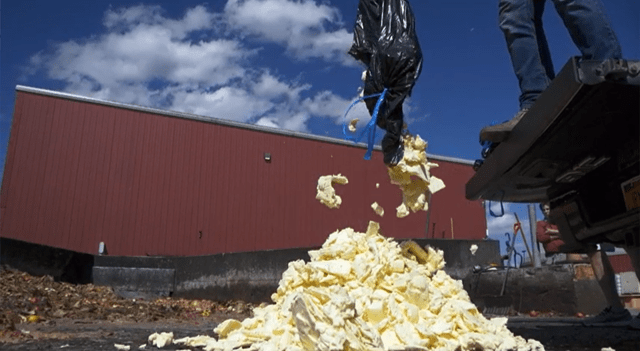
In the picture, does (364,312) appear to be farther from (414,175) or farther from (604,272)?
(604,272)

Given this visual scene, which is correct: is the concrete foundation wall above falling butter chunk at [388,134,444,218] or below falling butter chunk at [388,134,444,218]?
below

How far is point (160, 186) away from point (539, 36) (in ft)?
35.0

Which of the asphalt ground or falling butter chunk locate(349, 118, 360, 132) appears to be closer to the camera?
the asphalt ground

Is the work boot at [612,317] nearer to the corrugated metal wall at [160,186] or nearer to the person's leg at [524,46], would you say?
the person's leg at [524,46]

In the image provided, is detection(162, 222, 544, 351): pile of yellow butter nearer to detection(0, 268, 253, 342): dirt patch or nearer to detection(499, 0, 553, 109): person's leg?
detection(499, 0, 553, 109): person's leg

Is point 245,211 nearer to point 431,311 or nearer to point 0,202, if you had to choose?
point 0,202

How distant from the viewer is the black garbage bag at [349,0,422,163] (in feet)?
9.85

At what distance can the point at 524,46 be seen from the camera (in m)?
2.95

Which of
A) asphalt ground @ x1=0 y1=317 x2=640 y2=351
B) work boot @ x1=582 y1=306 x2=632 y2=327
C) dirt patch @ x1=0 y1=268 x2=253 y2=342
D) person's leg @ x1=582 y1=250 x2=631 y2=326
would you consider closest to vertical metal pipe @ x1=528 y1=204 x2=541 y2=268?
person's leg @ x1=582 y1=250 x2=631 y2=326

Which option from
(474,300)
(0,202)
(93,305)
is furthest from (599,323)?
(0,202)

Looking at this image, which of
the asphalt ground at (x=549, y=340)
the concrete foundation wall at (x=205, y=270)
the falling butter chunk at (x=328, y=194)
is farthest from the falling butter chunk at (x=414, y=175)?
the concrete foundation wall at (x=205, y=270)

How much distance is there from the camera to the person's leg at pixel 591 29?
2.33 m

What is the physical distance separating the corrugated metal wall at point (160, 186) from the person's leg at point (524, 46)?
1029 centimetres

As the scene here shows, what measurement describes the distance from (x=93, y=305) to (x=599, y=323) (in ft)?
18.0
